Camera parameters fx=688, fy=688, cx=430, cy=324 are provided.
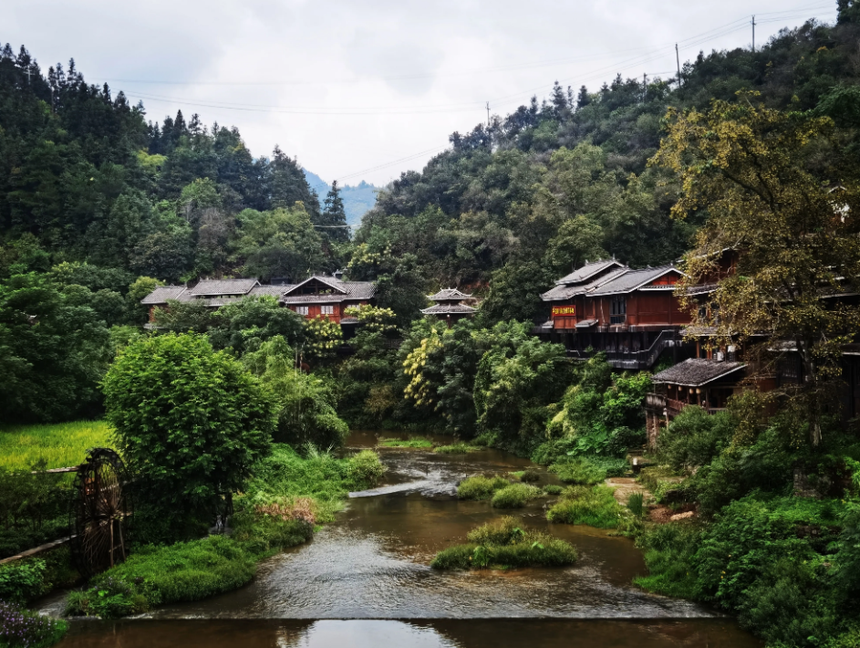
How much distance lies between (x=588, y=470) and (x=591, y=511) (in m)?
6.52

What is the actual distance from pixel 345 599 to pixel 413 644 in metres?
3.04

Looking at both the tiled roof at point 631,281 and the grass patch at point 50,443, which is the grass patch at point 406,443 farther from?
the grass patch at point 50,443

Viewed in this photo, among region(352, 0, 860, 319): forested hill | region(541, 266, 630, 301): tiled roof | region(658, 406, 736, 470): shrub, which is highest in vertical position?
region(352, 0, 860, 319): forested hill

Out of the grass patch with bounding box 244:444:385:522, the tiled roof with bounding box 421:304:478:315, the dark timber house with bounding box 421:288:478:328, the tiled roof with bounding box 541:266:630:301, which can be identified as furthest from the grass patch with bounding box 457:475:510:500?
the tiled roof with bounding box 421:304:478:315

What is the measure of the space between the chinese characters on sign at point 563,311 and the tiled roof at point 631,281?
3.64m

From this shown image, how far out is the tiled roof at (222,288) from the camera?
6216 cm

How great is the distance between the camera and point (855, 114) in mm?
32312

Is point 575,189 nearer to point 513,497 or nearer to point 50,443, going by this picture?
point 513,497

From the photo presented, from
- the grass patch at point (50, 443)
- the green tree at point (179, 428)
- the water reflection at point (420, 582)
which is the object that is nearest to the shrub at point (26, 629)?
the water reflection at point (420, 582)

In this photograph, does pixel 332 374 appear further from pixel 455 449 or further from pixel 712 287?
pixel 712 287

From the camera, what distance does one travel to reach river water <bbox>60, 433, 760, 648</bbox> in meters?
15.7

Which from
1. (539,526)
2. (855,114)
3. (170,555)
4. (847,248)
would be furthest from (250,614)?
(855,114)

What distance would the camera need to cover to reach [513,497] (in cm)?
2748

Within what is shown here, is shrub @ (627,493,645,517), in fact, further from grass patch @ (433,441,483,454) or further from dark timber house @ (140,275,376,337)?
dark timber house @ (140,275,376,337)
